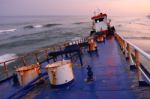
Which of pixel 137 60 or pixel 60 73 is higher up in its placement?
pixel 137 60

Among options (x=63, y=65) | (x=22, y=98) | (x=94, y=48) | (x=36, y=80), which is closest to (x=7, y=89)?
(x=36, y=80)

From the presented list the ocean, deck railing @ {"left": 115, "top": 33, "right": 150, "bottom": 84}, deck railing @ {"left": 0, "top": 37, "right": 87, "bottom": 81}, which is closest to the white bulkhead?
deck railing @ {"left": 115, "top": 33, "right": 150, "bottom": 84}

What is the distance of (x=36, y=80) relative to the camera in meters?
9.51

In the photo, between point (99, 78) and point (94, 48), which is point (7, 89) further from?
point (94, 48)

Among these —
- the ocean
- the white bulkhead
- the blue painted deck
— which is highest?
the white bulkhead

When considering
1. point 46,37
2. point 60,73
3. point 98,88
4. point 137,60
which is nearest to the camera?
point 137,60

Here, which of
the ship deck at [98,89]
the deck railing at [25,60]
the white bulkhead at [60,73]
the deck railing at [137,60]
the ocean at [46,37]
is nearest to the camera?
the deck railing at [137,60]

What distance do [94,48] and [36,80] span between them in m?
9.50

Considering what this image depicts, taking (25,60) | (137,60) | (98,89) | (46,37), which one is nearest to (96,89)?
(98,89)

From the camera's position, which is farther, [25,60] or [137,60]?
[25,60]

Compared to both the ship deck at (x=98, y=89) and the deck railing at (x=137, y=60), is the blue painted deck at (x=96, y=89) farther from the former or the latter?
the deck railing at (x=137, y=60)

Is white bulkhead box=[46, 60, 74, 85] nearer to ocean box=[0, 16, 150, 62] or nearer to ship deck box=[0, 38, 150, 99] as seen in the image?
ship deck box=[0, 38, 150, 99]

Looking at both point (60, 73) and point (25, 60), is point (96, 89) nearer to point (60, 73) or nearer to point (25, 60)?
point (60, 73)

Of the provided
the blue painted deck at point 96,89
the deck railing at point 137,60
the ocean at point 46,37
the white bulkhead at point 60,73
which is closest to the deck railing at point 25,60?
A: the blue painted deck at point 96,89
